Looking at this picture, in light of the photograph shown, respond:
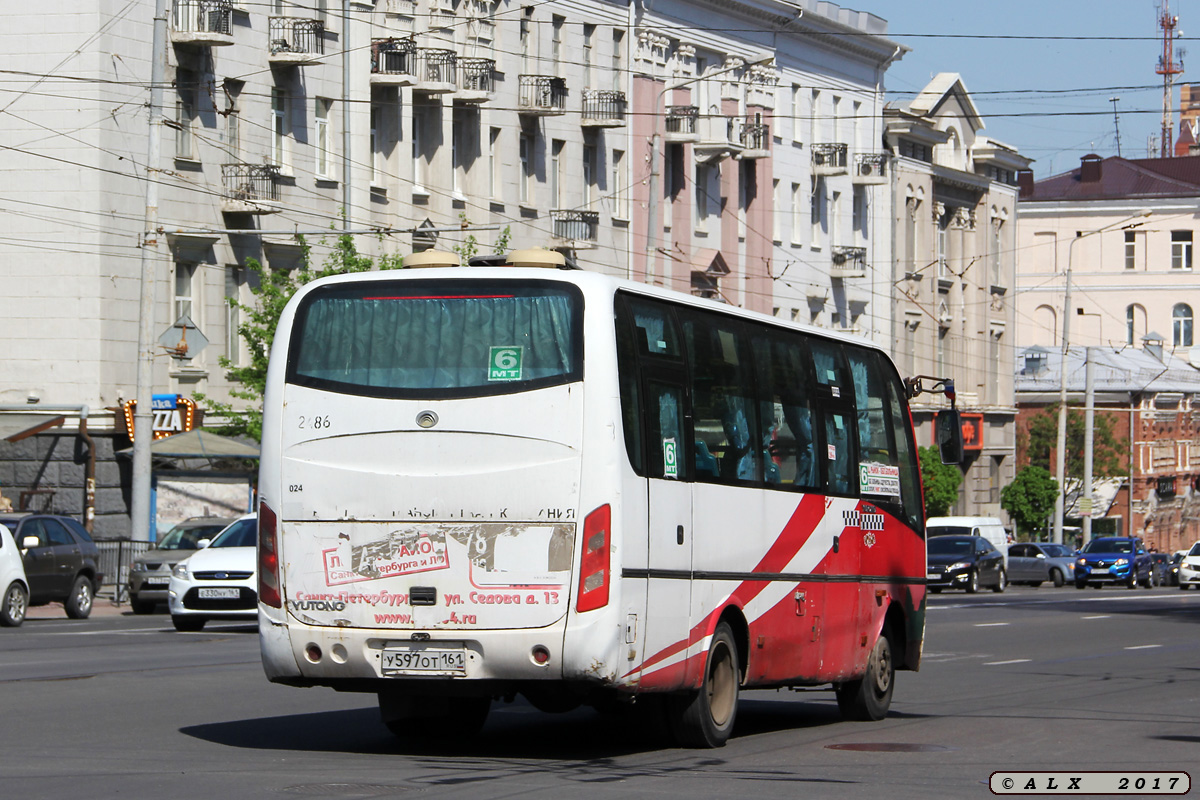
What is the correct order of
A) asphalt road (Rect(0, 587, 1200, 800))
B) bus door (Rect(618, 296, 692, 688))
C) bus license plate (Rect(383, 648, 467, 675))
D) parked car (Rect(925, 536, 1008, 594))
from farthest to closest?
parked car (Rect(925, 536, 1008, 594)) → bus door (Rect(618, 296, 692, 688)) → bus license plate (Rect(383, 648, 467, 675)) → asphalt road (Rect(0, 587, 1200, 800))

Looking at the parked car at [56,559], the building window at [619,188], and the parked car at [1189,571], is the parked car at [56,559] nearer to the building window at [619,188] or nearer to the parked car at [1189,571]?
the building window at [619,188]

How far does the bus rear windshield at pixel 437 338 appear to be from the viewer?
1254cm

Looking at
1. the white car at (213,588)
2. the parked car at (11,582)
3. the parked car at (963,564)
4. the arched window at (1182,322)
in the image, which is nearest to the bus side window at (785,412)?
the white car at (213,588)

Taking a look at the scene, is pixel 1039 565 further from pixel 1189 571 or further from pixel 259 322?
pixel 259 322

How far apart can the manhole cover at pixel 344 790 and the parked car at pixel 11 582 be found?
18127 millimetres

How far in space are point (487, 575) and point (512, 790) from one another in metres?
1.61

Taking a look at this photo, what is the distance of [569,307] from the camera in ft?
41.3

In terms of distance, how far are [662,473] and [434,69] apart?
3639 cm

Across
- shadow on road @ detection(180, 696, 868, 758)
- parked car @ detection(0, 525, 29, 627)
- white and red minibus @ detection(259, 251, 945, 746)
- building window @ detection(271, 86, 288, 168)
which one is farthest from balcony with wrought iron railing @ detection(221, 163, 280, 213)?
white and red minibus @ detection(259, 251, 945, 746)

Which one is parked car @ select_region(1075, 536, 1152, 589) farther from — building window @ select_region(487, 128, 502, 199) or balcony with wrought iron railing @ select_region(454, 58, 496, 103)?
balcony with wrought iron railing @ select_region(454, 58, 496, 103)

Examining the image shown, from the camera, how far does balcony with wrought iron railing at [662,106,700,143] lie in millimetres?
58656

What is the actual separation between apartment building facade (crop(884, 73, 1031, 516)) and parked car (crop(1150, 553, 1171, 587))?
1076 cm

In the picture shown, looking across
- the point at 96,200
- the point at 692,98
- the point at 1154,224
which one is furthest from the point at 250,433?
the point at 1154,224

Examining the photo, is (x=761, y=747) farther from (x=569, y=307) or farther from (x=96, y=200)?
(x=96, y=200)
